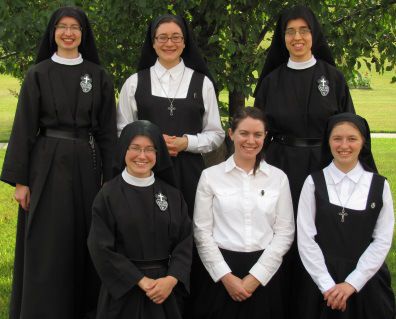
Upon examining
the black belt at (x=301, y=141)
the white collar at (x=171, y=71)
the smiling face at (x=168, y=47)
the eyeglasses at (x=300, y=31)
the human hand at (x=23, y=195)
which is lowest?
the human hand at (x=23, y=195)

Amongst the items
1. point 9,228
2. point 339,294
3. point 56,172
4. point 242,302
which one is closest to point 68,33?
point 56,172

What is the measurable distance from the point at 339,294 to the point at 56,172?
6.65 feet

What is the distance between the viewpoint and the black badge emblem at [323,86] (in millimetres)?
4859

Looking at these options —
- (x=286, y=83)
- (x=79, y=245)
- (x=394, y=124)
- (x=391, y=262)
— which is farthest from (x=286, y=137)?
(x=394, y=124)

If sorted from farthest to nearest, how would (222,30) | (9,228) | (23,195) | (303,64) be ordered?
1. (9,228)
2. (222,30)
3. (303,64)
4. (23,195)

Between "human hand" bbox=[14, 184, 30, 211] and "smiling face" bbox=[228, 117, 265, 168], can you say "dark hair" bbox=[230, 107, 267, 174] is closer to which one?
"smiling face" bbox=[228, 117, 265, 168]

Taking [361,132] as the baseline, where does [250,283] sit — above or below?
below

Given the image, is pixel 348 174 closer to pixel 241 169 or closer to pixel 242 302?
pixel 241 169

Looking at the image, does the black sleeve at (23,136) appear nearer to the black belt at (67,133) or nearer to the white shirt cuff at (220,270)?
the black belt at (67,133)

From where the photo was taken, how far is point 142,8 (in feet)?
18.9

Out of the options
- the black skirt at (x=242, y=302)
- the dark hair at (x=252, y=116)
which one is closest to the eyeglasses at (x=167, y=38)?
the dark hair at (x=252, y=116)

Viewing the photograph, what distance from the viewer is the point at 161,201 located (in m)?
4.40

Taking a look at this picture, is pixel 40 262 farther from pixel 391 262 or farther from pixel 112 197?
pixel 391 262

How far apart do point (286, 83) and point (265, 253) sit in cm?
124
